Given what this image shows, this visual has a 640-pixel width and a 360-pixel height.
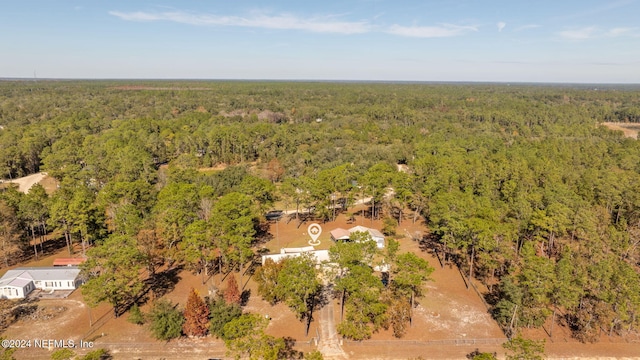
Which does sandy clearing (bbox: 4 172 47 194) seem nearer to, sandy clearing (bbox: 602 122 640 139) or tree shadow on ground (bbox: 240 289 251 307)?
tree shadow on ground (bbox: 240 289 251 307)

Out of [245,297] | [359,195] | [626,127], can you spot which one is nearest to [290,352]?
[245,297]

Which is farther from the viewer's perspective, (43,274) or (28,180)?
(28,180)

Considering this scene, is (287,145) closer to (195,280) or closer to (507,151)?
(507,151)

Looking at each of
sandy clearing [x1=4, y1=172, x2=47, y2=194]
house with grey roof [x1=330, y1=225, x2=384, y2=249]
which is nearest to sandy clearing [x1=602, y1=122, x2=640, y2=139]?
house with grey roof [x1=330, y1=225, x2=384, y2=249]

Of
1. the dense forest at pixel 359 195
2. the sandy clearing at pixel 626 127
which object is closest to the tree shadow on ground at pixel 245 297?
the dense forest at pixel 359 195

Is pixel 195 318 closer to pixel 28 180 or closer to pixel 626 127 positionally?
pixel 28 180
